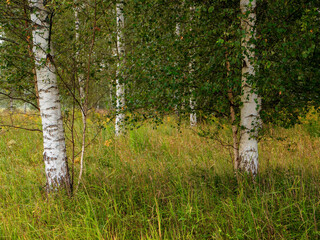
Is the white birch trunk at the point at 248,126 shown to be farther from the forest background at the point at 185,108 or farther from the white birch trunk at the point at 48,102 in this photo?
the white birch trunk at the point at 48,102

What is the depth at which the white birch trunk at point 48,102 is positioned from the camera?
10.4ft

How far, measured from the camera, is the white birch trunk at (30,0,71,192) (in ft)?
10.4

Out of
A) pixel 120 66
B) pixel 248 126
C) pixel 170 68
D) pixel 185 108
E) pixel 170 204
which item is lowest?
pixel 170 204

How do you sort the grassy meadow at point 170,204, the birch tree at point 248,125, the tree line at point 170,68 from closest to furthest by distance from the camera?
the grassy meadow at point 170,204
the tree line at point 170,68
the birch tree at point 248,125

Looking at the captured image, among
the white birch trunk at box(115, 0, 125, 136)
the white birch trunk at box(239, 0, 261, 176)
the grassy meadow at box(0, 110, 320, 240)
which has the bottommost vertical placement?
the grassy meadow at box(0, 110, 320, 240)

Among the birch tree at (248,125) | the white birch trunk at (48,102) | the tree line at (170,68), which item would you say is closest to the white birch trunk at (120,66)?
the tree line at (170,68)

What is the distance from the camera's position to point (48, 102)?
10.5 ft

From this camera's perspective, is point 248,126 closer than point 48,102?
No

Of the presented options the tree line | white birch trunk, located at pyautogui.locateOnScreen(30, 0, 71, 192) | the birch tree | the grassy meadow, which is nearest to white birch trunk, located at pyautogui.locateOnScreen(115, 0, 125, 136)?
the tree line

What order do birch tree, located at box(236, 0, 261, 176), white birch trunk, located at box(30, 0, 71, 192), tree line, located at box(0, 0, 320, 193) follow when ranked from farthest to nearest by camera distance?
1. birch tree, located at box(236, 0, 261, 176)
2. white birch trunk, located at box(30, 0, 71, 192)
3. tree line, located at box(0, 0, 320, 193)

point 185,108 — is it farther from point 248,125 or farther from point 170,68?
point 248,125

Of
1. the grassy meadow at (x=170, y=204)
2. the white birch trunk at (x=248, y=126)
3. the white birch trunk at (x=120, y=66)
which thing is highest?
the white birch trunk at (x=120, y=66)

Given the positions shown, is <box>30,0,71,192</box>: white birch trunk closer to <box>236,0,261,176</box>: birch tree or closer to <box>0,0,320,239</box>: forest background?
<box>0,0,320,239</box>: forest background

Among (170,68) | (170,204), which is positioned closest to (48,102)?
(170,68)
